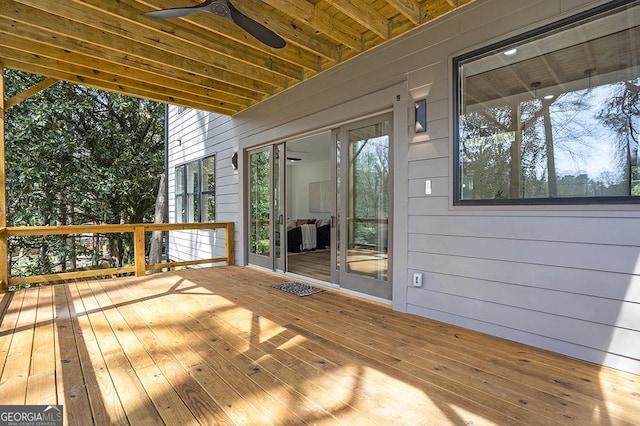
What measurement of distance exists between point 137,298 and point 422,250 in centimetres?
335

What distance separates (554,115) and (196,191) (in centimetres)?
703

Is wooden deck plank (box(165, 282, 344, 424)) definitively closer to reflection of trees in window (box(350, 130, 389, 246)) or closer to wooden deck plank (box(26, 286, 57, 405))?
wooden deck plank (box(26, 286, 57, 405))

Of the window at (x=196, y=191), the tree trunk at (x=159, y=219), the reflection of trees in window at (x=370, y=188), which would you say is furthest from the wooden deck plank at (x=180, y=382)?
the tree trunk at (x=159, y=219)

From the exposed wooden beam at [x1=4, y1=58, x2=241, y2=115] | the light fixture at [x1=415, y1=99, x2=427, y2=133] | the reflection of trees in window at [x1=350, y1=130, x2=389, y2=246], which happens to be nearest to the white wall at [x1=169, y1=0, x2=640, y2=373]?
the light fixture at [x1=415, y1=99, x2=427, y2=133]

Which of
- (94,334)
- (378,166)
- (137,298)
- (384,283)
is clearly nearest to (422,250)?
(384,283)

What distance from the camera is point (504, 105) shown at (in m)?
2.69

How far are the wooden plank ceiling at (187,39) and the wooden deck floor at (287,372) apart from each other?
8.83ft

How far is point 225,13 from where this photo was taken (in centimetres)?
241

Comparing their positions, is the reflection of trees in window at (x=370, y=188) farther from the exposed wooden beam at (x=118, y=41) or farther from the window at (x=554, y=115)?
the exposed wooden beam at (x=118, y=41)

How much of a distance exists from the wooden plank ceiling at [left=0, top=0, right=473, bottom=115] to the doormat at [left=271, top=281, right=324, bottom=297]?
287 cm

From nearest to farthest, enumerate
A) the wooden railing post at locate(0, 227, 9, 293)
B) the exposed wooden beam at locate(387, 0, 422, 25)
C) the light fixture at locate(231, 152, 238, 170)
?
the exposed wooden beam at locate(387, 0, 422, 25) → the wooden railing post at locate(0, 227, 9, 293) → the light fixture at locate(231, 152, 238, 170)

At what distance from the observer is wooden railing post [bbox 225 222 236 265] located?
20.3 ft

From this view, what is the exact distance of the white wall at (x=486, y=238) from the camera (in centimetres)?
216

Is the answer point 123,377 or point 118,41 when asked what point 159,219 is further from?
point 123,377
